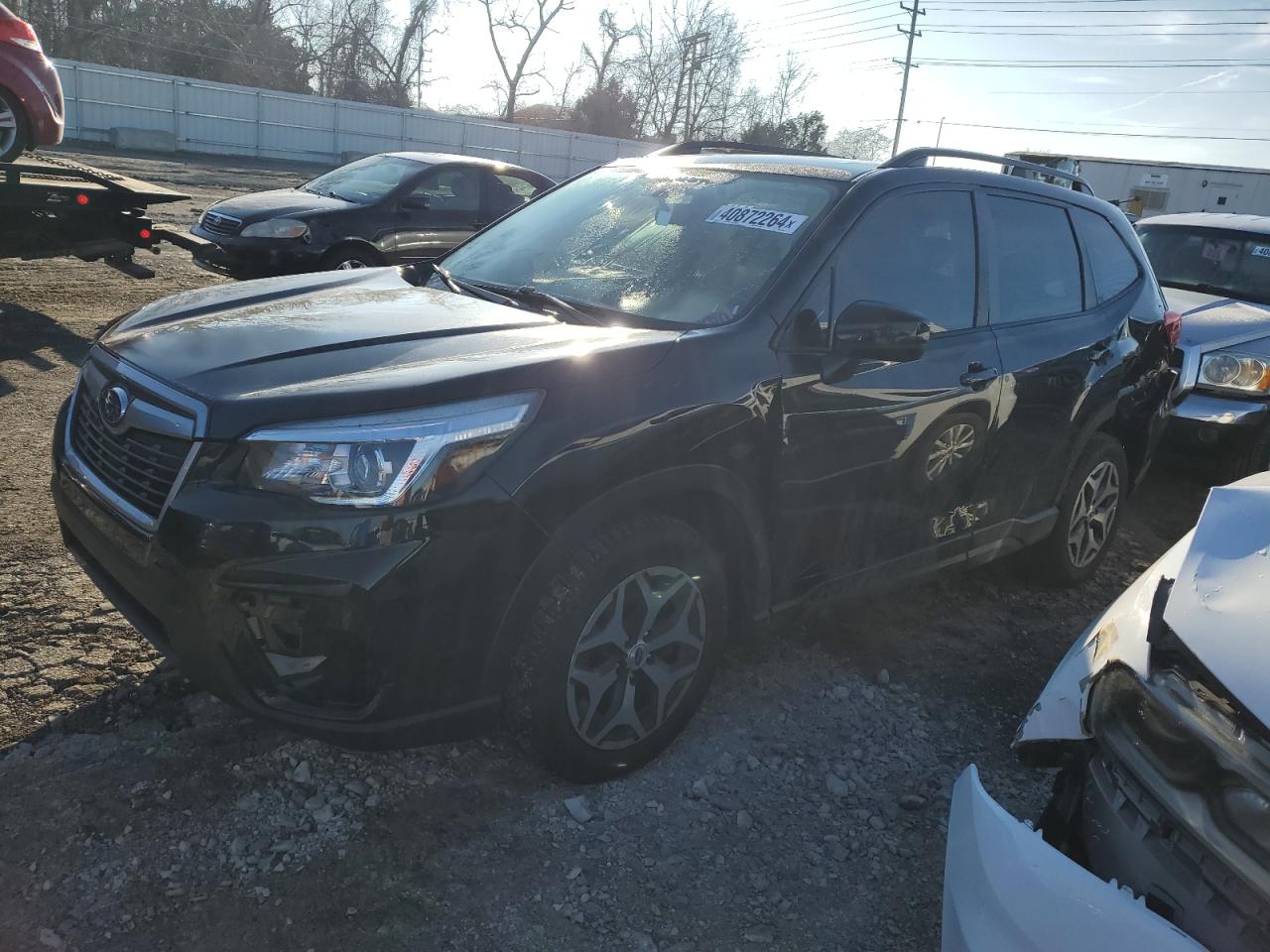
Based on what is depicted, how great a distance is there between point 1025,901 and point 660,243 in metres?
2.32

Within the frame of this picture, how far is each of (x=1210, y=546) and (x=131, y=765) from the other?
9.28 feet

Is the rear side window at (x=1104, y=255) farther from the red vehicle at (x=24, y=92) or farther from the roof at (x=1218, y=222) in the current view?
the red vehicle at (x=24, y=92)

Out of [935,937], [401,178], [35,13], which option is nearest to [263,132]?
[35,13]

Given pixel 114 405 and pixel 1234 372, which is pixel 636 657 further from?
pixel 1234 372

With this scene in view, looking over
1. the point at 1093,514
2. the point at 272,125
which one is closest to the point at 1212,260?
the point at 1093,514

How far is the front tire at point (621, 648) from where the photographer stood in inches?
96.7

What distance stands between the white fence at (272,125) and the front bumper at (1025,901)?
95.2 ft

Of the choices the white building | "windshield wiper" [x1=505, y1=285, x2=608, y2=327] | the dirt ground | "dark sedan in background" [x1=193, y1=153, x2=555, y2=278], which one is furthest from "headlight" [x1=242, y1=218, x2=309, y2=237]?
the white building

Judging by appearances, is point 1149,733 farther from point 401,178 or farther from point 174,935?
point 401,178

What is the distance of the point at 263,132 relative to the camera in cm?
2898

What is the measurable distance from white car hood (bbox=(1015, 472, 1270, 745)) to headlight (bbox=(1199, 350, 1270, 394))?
4290mm

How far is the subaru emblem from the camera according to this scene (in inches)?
98.0

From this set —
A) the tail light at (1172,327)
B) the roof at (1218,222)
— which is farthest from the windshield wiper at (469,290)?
the roof at (1218,222)

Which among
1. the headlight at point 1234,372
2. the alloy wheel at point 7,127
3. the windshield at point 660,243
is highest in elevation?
the alloy wheel at point 7,127
